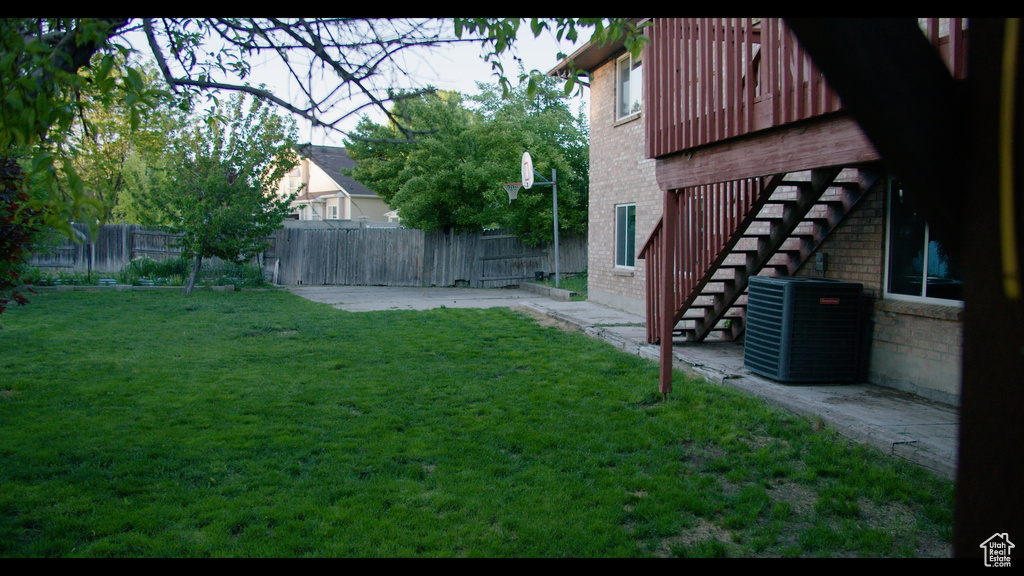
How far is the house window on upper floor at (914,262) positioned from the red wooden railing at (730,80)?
5.58 ft

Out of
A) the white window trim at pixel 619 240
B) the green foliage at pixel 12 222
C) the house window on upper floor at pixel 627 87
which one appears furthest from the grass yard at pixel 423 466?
the house window on upper floor at pixel 627 87

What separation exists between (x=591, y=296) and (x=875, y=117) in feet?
46.1

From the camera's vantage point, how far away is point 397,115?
500cm

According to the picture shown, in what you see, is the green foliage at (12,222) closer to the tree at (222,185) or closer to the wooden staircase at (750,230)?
the wooden staircase at (750,230)

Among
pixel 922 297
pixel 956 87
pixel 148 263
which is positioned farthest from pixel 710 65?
pixel 148 263

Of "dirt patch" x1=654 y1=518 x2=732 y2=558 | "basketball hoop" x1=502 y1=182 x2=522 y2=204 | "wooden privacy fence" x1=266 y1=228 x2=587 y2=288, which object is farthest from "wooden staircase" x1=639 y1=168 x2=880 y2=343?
"wooden privacy fence" x1=266 y1=228 x2=587 y2=288

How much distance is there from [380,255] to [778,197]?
16168mm

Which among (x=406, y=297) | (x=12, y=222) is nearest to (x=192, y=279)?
(x=406, y=297)

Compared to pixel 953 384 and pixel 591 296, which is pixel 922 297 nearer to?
pixel 953 384

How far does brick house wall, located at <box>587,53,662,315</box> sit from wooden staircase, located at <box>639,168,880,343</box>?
11.7ft

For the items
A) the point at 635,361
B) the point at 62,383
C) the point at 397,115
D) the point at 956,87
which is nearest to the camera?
the point at 956,87

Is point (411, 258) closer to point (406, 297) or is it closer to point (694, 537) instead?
point (406, 297)

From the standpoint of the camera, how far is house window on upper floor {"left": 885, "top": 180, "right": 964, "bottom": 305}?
6.16m

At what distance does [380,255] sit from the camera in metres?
22.5
